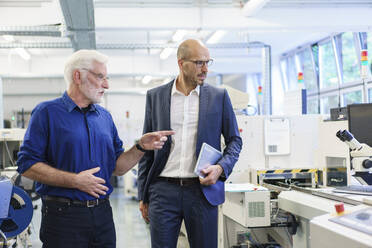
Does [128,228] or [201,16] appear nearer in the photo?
[128,228]

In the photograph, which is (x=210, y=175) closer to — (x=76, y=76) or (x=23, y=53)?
(x=76, y=76)

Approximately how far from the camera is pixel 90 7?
3.87 metres

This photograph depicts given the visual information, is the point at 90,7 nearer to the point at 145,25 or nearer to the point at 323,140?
the point at 145,25

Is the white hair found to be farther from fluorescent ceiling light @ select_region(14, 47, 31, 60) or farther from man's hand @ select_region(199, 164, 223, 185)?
fluorescent ceiling light @ select_region(14, 47, 31, 60)

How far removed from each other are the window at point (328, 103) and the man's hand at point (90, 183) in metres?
7.23

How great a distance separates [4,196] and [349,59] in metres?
6.72

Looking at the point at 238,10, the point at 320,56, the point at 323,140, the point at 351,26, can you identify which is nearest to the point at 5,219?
the point at 323,140

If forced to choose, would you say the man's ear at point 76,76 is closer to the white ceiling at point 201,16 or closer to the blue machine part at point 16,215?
the blue machine part at point 16,215

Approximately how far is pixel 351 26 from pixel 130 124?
4451mm

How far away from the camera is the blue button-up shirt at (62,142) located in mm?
1500

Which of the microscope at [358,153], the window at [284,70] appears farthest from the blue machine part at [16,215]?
the window at [284,70]

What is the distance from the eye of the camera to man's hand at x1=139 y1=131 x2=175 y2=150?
5.41 feet

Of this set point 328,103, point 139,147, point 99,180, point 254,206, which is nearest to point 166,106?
point 139,147

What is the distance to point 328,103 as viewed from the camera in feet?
27.2
